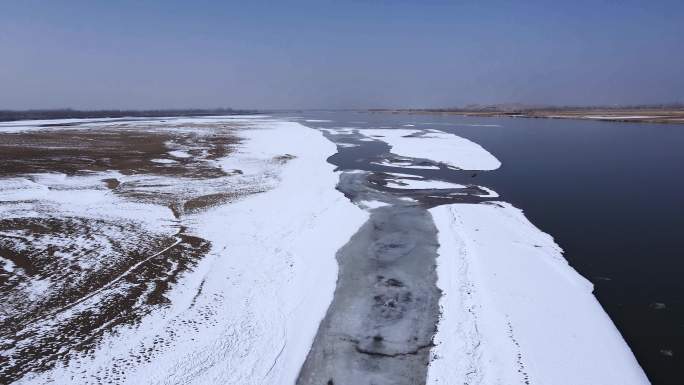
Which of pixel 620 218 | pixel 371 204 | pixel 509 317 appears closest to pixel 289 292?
pixel 509 317

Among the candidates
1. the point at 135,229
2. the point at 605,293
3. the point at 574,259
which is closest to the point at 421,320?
the point at 605,293

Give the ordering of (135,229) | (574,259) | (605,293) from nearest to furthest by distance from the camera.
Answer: (605,293) → (574,259) → (135,229)

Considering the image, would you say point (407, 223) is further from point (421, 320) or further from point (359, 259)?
point (421, 320)

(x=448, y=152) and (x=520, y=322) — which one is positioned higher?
(x=448, y=152)

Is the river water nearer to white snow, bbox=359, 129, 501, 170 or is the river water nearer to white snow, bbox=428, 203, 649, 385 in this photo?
white snow, bbox=428, 203, 649, 385

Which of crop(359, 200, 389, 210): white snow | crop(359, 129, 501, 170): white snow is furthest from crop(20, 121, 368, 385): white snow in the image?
crop(359, 129, 501, 170): white snow

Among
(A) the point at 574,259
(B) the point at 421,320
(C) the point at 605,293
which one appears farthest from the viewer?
(A) the point at 574,259

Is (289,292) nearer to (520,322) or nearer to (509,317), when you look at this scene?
(509,317)
